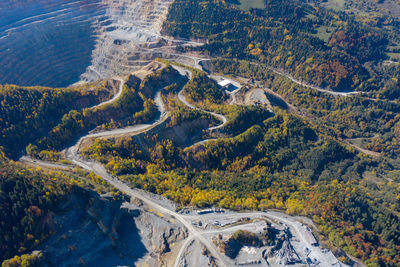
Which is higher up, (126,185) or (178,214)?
(126,185)

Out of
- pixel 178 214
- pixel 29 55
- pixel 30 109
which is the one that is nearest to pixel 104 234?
pixel 178 214

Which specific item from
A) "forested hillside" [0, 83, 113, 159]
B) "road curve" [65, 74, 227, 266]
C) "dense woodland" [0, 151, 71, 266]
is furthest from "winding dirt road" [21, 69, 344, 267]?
"dense woodland" [0, 151, 71, 266]

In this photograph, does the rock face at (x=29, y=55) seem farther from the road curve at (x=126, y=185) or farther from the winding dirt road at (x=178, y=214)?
the winding dirt road at (x=178, y=214)

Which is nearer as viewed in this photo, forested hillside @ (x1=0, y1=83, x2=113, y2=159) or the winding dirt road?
the winding dirt road

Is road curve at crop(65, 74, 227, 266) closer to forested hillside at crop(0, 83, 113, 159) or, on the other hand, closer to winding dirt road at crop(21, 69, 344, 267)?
winding dirt road at crop(21, 69, 344, 267)

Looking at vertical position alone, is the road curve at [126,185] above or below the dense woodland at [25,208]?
below

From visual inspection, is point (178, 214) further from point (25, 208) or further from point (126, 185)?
point (25, 208)

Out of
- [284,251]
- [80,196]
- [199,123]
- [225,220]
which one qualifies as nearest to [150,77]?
[199,123]

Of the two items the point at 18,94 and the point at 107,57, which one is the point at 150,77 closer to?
the point at 18,94

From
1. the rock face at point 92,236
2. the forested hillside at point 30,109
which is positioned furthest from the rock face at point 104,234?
the forested hillside at point 30,109

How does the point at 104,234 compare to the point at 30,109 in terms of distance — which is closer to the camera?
the point at 104,234

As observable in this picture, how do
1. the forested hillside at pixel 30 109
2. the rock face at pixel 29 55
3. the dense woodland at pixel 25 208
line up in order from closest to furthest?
the dense woodland at pixel 25 208, the forested hillside at pixel 30 109, the rock face at pixel 29 55
